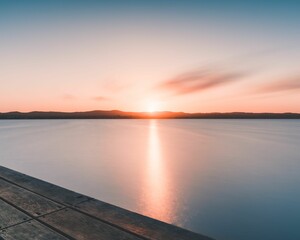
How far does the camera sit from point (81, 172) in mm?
14797

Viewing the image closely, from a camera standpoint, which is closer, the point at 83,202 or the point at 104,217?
the point at 104,217

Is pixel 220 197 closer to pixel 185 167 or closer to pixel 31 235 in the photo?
pixel 185 167

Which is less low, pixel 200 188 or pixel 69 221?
pixel 69 221

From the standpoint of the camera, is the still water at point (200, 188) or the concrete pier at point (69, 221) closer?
the concrete pier at point (69, 221)

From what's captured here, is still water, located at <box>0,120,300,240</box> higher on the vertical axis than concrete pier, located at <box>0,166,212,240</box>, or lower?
lower

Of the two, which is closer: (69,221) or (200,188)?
(69,221)

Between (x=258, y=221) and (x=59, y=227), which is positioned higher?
(x=59, y=227)

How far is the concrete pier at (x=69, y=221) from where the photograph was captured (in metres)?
2.47

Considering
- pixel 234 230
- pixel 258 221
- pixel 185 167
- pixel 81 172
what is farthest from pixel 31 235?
pixel 185 167

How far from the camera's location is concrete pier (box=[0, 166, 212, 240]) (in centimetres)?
247

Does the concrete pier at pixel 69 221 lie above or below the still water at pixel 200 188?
above

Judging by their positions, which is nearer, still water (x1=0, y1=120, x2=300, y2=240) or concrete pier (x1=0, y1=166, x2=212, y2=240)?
concrete pier (x1=0, y1=166, x2=212, y2=240)

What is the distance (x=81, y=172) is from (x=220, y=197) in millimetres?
8334

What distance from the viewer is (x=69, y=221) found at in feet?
9.09
